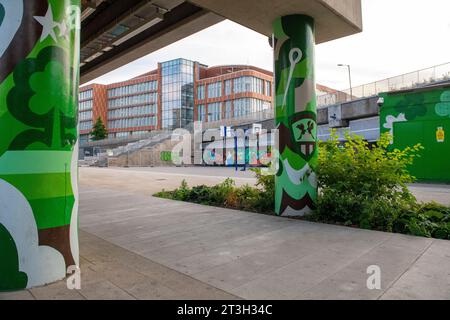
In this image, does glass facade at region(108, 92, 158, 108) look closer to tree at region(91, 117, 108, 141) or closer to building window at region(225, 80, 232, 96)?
tree at region(91, 117, 108, 141)

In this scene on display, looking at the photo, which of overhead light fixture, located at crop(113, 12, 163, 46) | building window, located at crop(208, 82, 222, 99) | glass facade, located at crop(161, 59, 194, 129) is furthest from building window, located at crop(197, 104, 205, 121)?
overhead light fixture, located at crop(113, 12, 163, 46)

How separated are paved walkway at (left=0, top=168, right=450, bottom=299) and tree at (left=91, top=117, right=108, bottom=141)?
87346mm

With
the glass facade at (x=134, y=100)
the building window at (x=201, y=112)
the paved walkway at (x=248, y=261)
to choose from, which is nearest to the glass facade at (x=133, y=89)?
the glass facade at (x=134, y=100)

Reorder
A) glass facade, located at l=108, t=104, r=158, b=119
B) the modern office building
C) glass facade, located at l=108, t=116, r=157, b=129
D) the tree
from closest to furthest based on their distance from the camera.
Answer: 1. the modern office building
2. glass facade, located at l=108, t=104, r=158, b=119
3. glass facade, located at l=108, t=116, r=157, b=129
4. the tree

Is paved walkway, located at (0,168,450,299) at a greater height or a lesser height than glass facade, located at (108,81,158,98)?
lesser

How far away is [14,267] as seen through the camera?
3.30 meters

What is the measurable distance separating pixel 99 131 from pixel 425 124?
86.0 m

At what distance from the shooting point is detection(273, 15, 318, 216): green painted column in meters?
7.26

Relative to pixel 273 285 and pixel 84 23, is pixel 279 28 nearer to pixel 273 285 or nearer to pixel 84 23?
pixel 273 285

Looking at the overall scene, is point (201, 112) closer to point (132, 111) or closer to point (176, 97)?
point (176, 97)

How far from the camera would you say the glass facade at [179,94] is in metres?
78.4
